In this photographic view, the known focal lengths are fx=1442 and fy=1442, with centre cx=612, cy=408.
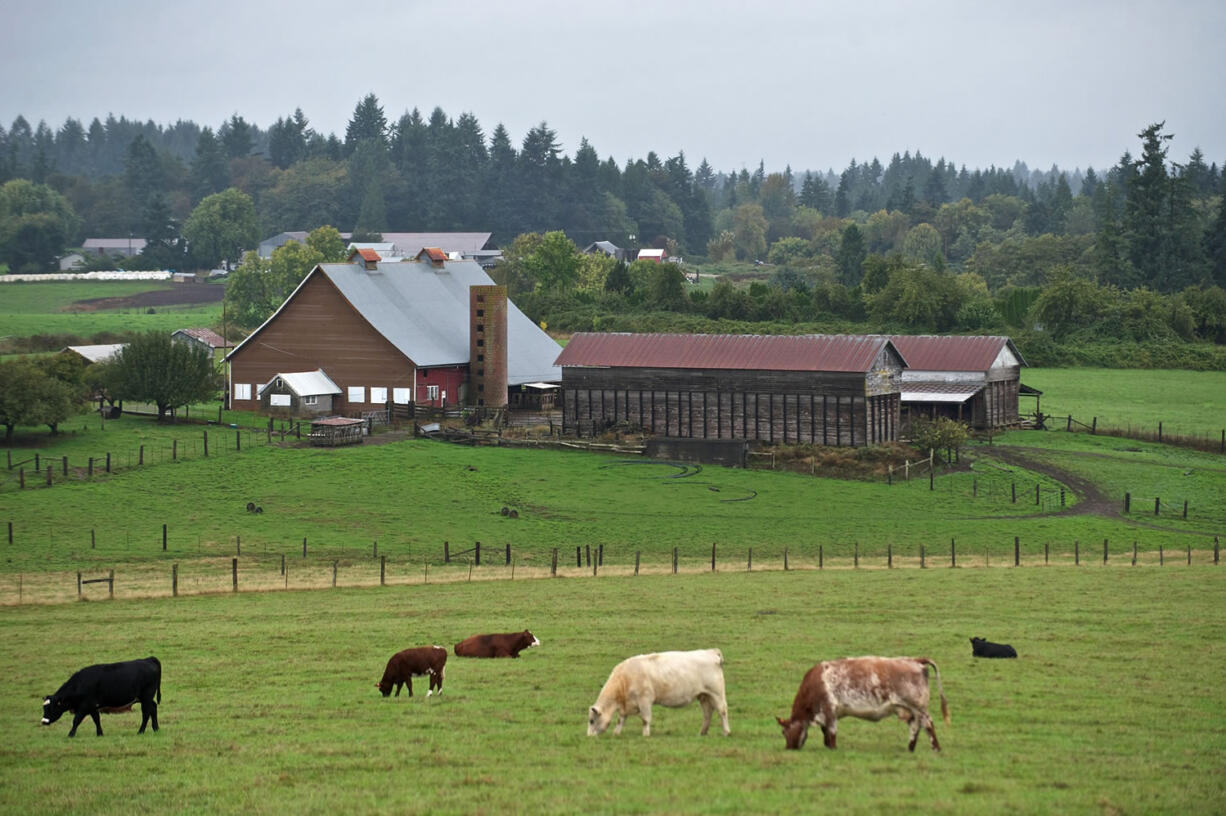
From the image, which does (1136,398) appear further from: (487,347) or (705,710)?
(705,710)

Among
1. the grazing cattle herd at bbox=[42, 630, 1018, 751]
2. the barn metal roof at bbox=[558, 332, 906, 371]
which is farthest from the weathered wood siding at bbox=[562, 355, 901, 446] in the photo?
the grazing cattle herd at bbox=[42, 630, 1018, 751]

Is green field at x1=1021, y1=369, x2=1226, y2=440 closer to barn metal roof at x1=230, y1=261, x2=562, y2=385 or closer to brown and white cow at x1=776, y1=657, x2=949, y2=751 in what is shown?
barn metal roof at x1=230, y1=261, x2=562, y2=385

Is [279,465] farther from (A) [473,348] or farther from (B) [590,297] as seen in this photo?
(B) [590,297]

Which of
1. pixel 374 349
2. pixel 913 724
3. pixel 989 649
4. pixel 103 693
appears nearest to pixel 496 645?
pixel 103 693

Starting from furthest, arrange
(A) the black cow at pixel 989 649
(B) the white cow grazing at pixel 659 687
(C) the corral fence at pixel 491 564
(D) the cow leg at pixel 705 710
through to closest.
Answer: (C) the corral fence at pixel 491 564
(A) the black cow at pixel 989 649
(D) the cow leg at pixel 705 710
(B) the white cow grazing at pixel 659 687

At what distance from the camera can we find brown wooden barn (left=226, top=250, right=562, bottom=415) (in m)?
76.2

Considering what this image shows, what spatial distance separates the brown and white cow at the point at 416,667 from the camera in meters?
21.8

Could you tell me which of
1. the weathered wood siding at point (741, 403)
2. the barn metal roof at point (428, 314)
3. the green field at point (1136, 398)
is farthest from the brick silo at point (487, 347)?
the green field at point (1136, 398)

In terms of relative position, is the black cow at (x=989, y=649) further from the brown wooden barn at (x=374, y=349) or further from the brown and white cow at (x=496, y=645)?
the brown wooden barn at (x=374, y=349)

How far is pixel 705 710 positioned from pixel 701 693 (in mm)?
410

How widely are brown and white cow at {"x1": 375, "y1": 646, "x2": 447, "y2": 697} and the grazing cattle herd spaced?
31cm

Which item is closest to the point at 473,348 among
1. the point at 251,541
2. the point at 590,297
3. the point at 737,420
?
the point at 737,420

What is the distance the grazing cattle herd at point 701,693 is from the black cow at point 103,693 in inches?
0.5

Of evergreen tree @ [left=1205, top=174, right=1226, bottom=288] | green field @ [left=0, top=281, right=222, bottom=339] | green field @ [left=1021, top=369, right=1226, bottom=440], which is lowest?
green field @ [left=1021, top=369, right=1226, bottom=440]
